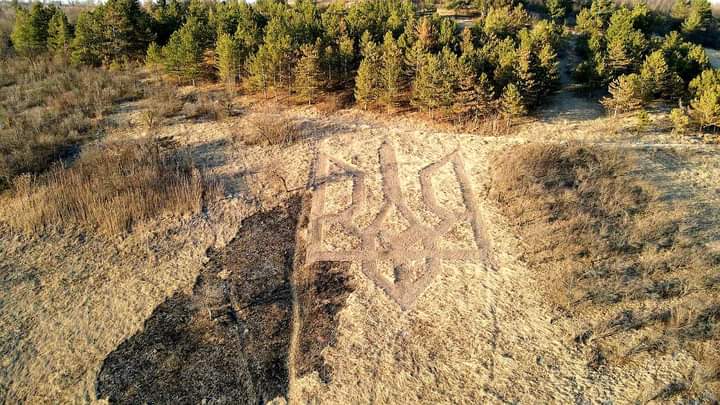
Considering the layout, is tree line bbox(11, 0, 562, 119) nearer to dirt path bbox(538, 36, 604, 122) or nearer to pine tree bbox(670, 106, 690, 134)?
dirt path bbox(538, 36, 604, 122)

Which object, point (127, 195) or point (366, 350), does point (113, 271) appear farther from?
point (366, 350)

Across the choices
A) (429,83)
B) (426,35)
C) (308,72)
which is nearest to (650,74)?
(429,83)

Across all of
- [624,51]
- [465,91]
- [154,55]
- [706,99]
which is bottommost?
[706,99]

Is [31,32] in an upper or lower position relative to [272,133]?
upper

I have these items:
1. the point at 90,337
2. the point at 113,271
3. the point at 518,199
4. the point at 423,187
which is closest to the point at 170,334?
the point at 90,337

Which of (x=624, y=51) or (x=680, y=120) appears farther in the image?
(x=624, y=51)

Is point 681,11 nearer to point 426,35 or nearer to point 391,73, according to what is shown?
point 426,35

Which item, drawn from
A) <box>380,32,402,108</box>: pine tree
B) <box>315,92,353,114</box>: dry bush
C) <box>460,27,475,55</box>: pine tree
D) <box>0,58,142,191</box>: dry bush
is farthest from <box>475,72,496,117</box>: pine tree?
<box>0,58,142,191</box>: dry bush
